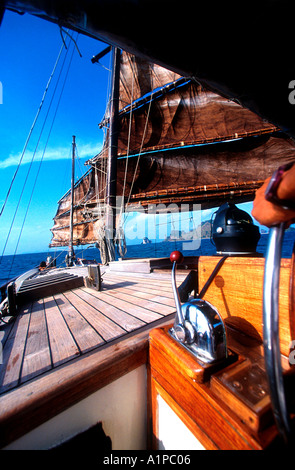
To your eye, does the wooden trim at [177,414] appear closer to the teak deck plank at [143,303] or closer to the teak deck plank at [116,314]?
the teak deck plank at [116,314]

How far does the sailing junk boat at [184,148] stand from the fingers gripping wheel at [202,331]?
7.13 m

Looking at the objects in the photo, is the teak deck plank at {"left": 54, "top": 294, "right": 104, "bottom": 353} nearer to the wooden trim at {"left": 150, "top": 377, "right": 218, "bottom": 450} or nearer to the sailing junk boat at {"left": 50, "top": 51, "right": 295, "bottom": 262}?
the wooden trim at {"left": 150, "top": 377, "right": 218, "bottom": 450}

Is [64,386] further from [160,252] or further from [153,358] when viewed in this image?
[160,252]

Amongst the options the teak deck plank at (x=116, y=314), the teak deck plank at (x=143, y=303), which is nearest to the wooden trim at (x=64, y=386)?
the teak deck plank at (x=116, y=314)

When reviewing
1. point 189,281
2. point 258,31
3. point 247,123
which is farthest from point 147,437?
point 247,123

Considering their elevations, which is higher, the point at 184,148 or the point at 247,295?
the point at 184,148

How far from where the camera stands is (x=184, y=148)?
975 centimetres

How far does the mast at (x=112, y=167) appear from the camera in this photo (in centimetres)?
593

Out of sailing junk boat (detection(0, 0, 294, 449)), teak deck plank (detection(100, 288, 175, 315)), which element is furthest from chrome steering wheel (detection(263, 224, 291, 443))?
teak deck plank (detection(100, 288, 175, 315))

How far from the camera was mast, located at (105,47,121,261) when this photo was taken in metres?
5.93

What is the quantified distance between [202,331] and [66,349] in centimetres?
98

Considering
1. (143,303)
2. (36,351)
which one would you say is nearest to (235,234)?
(143,303)

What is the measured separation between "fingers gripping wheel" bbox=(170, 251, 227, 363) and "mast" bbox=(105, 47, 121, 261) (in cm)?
499
